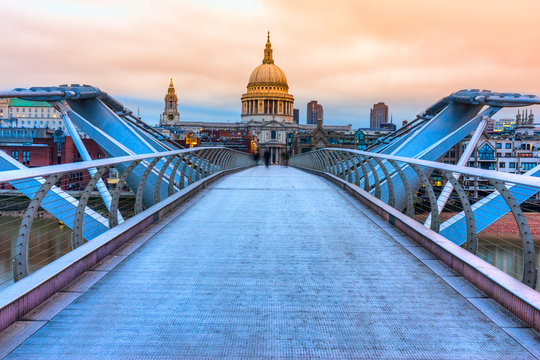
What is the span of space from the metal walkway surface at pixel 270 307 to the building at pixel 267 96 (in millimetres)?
160272

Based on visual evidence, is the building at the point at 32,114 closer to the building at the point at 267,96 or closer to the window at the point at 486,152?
the building at the point at 267,96

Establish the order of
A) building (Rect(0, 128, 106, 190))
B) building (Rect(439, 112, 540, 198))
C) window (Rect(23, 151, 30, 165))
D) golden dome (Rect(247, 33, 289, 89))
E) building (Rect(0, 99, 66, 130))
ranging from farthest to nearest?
building (Rect(0, 99, 66, 130)) < golden dome (Rect(247, 33, 289, 89)) < building (Rect(439, 112, 540, 198)) < window (Rect(23, 151, 30, 165)) < building (Rect(0, 128, 106, 190))

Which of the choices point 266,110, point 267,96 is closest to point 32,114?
point 266,110

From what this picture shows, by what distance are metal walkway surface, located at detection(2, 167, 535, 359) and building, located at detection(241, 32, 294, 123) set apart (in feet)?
526

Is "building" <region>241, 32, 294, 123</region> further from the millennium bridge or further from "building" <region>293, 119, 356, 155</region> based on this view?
the millennium bridge

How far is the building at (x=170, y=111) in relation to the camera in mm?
173625

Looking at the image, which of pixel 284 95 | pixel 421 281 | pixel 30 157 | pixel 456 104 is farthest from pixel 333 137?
pixel 421 281

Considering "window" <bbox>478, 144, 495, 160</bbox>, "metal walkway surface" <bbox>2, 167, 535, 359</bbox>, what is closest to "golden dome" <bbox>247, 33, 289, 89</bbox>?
"window" <bbox>478, 144, 495, 160</bbox>

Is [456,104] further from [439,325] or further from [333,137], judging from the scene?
[333,137]

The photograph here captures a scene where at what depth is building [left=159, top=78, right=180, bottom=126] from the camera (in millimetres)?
173625

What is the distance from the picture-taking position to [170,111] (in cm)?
17625

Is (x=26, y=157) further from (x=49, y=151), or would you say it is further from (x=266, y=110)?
(x=266, y=110)

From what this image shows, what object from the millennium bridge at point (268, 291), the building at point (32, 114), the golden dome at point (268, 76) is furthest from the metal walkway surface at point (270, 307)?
the building at point (32, 114)

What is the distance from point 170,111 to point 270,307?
582 ft
